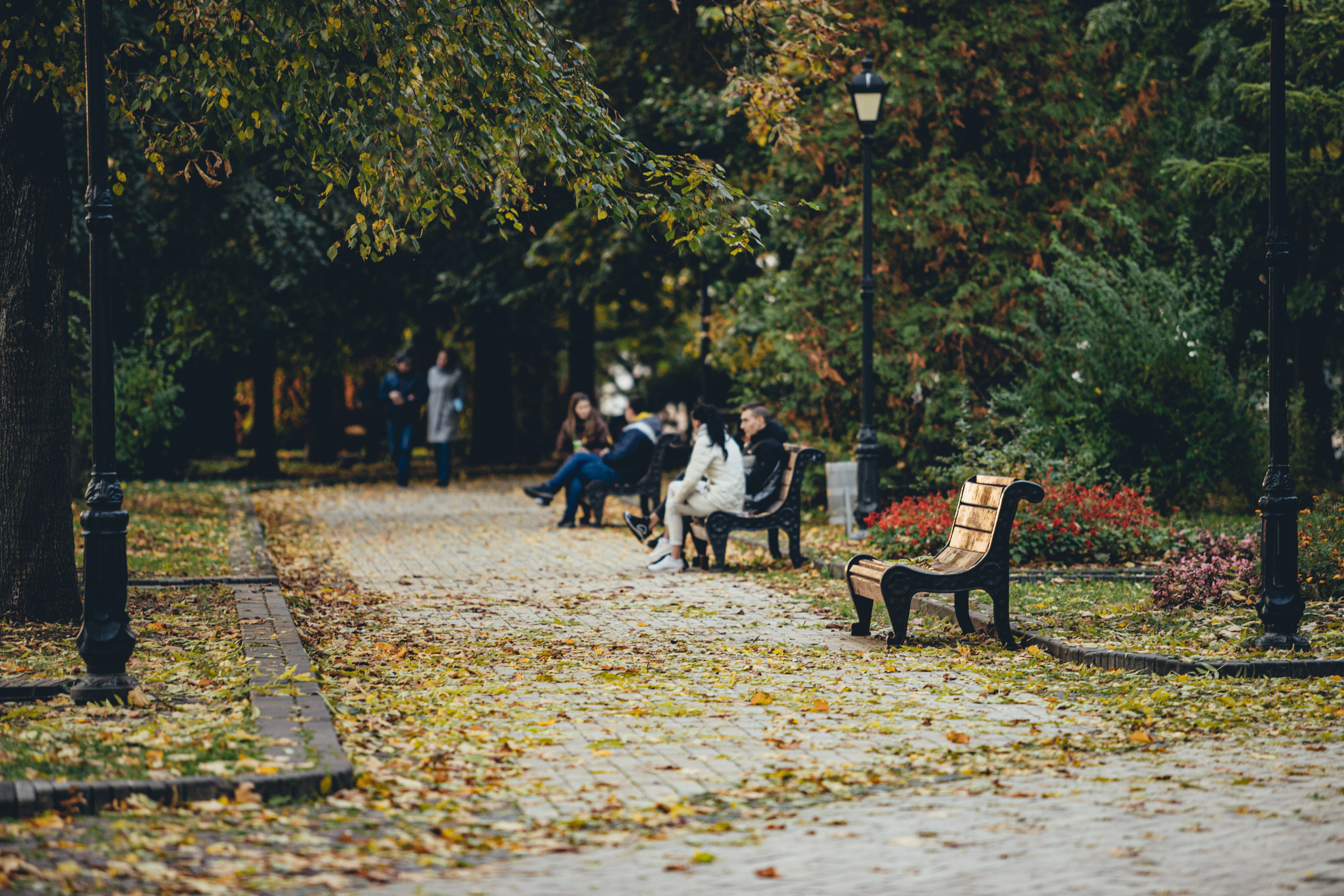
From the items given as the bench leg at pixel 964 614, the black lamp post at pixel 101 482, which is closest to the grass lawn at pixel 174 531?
the black lamp post at pixel 101 482

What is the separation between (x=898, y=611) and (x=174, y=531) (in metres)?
10.3

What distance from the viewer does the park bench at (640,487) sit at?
690 inches

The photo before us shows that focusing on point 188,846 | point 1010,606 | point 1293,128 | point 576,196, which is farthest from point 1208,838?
point 1293,128

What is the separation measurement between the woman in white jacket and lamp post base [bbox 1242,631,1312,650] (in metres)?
5.57

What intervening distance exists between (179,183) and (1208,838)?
681 inches

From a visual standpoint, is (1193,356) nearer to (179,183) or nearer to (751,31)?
(751,31)

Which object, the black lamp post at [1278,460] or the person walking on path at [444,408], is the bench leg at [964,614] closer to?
the black lamp post at [1278,460]

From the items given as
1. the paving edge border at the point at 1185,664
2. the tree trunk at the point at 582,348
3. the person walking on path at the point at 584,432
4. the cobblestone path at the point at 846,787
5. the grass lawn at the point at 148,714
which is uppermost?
the tree trunk at the point at 582,348

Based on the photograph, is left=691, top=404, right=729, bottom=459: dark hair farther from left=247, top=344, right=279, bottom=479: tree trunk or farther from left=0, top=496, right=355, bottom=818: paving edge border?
left=247, top=344, right=279, bottom=479: tree trunk

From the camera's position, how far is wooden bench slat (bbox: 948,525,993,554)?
9453mm

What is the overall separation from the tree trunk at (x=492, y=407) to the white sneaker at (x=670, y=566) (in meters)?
18.8

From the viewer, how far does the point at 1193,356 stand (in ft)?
55.7

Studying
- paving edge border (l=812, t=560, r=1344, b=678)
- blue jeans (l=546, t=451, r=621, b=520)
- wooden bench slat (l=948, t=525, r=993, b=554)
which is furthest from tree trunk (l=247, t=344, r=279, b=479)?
paving edge border (l=812, t=560, r=1344, b=678)

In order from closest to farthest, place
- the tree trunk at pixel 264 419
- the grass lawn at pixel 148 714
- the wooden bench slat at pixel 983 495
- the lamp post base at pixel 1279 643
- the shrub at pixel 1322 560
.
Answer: the grass lawn at pixel 148 714 < the lamp post base at pixel 1279 643 < the wooden bench slat at pixel 983 495 < the shrub at pixel 1322 560 < the tree trunk at pixel 264 419
